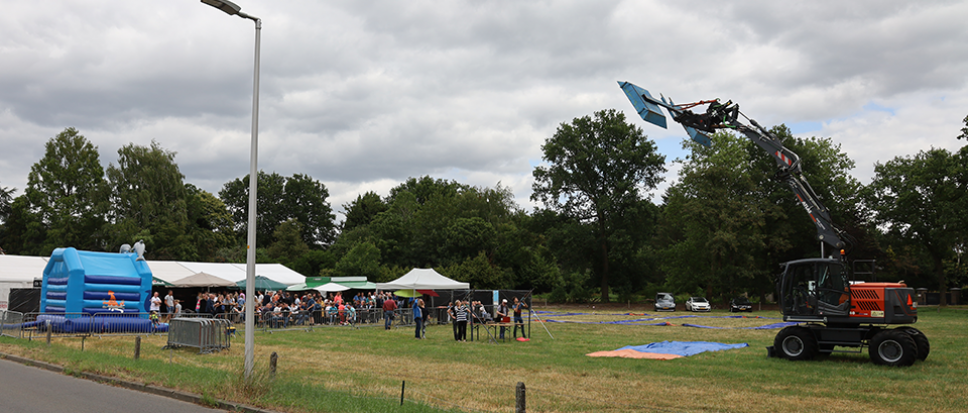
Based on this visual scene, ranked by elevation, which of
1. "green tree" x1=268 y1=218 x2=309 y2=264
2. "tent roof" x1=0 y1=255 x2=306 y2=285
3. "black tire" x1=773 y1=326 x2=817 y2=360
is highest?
"green tree" x1=268 y1=218 x2=309 y2=264

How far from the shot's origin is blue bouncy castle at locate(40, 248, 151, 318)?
21.6m

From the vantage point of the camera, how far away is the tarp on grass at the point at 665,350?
15.9m

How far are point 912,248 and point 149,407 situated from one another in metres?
57.4

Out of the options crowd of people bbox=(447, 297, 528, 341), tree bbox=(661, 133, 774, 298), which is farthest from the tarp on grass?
tree bbox=(661, 133, 774, 298)

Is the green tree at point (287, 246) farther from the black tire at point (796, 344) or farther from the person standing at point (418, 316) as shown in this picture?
the black tire at point (796, 344)

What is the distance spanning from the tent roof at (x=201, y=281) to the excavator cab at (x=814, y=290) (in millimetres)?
24470

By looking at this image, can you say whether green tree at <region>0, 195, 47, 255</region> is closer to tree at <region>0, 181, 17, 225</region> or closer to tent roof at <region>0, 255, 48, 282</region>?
tree at <region>0, 181, 17, 225</region>

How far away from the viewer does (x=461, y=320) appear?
21.0m

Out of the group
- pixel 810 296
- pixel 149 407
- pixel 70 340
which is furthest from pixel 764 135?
pixel 70 340

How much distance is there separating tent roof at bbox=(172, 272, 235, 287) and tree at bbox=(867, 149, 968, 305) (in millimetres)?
46132

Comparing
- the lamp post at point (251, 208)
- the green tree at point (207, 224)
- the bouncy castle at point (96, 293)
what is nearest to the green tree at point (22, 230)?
the green tree at point (207, 224)

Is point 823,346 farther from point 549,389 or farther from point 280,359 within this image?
point 280,359

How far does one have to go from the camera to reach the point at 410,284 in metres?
33.0

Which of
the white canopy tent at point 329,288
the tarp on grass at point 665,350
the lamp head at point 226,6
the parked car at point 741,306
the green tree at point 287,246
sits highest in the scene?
the lamp head at point 226,6
